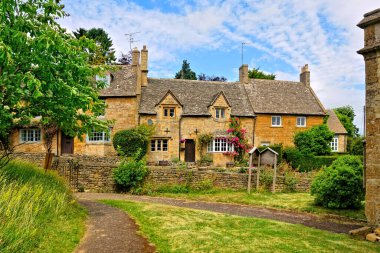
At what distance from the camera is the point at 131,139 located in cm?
2984

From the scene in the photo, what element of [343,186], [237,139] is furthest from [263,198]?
[237,139]

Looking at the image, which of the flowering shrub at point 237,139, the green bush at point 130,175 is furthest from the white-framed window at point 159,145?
the green bush at point 130,175

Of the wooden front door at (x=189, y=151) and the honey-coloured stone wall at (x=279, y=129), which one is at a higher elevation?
the honey-coloured stone wall at (x=279, y=129)

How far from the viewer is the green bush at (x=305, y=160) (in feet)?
98.6

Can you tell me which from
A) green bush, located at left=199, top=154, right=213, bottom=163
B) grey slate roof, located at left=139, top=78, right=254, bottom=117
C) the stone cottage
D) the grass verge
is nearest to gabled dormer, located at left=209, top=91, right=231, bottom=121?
the stone cottage

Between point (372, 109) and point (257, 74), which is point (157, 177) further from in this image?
point (257, 74)

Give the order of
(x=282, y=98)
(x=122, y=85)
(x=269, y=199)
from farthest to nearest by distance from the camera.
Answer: (x=282, y=98) < (x=122, y=85) < (x=269, y=199)

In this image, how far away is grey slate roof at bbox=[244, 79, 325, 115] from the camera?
113ft

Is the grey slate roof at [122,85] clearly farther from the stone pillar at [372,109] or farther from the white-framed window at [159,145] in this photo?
the stone pillar at [372,109]

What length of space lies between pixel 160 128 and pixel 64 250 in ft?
79.0

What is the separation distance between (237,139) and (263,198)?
1399cm

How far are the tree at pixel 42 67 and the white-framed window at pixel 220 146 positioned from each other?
2142 centimetres

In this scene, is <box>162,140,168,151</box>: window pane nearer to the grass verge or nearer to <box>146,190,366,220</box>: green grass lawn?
the grass verge

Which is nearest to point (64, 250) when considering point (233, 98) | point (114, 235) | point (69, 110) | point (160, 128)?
point (114, 235)
